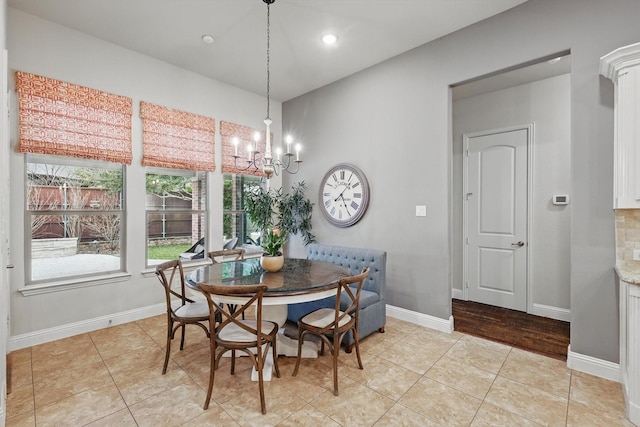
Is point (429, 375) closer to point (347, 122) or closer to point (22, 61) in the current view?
point (347, 122)

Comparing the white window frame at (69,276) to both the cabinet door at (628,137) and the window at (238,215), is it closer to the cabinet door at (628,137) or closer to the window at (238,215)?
the window at (238,215)

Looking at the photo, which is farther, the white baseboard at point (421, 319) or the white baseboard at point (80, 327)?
the white baseboard at point (421, 319)

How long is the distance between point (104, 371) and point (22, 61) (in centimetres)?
301

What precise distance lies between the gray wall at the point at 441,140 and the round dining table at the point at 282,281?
1274 millimetres

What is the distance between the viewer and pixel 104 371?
2.50 meters

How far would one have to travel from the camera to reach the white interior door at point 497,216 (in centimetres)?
399

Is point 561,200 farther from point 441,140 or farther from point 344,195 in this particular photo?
point 344,195

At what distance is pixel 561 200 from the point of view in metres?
3.69

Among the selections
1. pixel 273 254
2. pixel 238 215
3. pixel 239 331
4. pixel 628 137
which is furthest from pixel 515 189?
pixel 238 215

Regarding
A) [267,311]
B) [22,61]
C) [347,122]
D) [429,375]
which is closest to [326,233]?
[347,122]

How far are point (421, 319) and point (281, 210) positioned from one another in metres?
2.66

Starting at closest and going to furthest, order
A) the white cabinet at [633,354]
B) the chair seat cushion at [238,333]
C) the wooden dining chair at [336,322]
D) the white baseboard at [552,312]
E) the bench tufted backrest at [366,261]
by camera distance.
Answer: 1. the white cabinet at [633,354]
2. the chair seat cushion at [238,333]
3. the wooden dining chair at [336,322]
4. the bench tufted backrest at [366,261]
5. the white baseboard at [552,312]

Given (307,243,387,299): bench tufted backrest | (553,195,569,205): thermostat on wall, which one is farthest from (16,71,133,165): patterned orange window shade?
(553,195,569,205): thermostat on wall

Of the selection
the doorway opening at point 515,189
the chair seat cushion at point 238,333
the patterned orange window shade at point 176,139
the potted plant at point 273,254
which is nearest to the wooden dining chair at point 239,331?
the chair seat cushion at point 238,333
